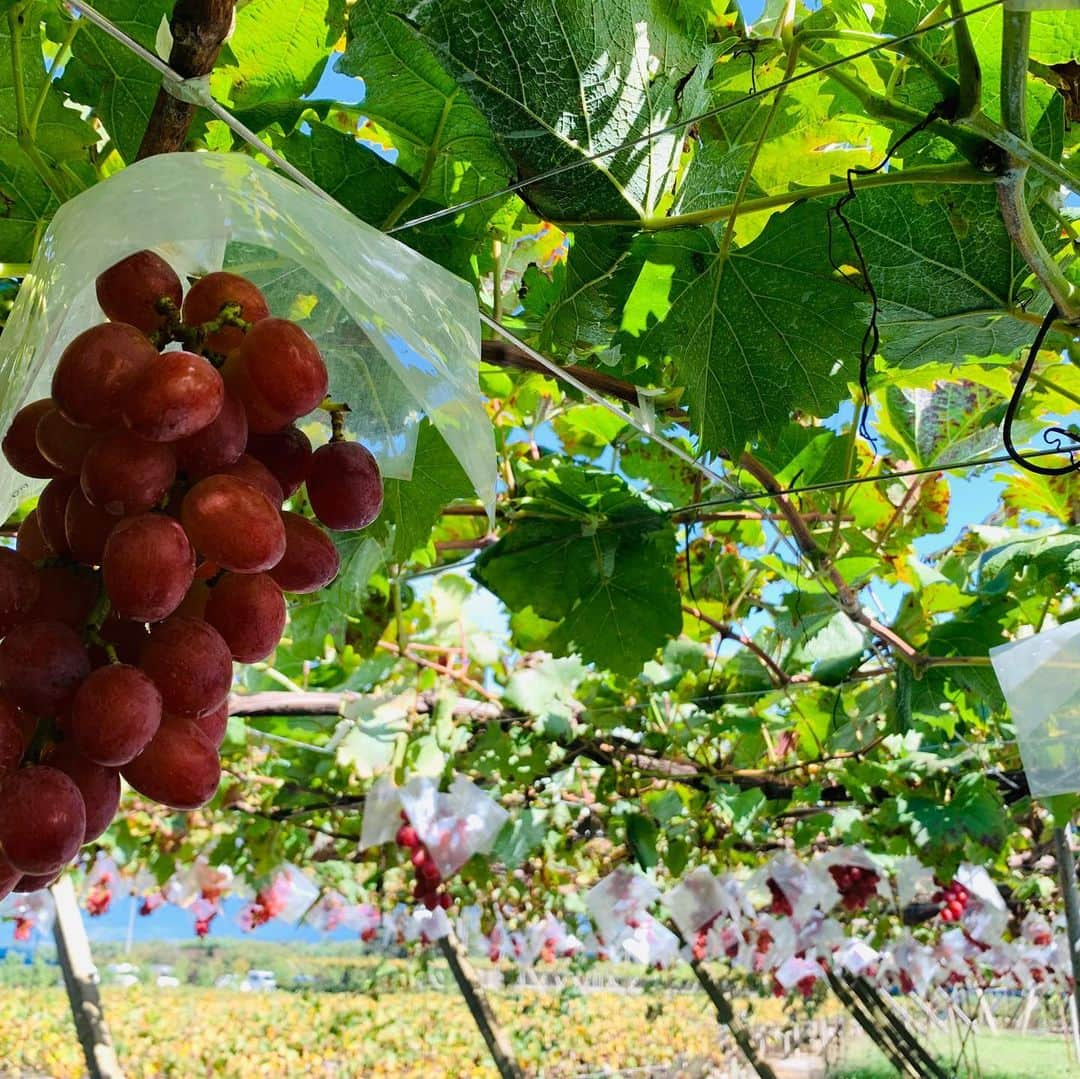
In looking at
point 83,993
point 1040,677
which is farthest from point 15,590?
point 83,993

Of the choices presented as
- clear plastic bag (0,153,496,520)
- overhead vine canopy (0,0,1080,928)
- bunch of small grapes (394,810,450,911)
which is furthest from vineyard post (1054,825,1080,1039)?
clear plastic bag (0,153,496,520)

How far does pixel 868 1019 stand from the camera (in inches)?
428

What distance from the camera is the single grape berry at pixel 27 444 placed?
50 centimetres

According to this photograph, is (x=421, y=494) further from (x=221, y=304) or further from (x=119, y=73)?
(x=221, y=304)

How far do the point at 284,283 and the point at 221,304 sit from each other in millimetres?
132

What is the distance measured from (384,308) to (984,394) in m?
1.13

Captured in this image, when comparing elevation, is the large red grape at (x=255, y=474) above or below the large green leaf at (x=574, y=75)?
below

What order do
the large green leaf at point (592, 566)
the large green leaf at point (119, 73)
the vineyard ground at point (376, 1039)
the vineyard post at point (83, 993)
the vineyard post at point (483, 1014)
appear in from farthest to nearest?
1. the vineyard ground at point (376, 1039)
2. the vineyard post at point (483, 1014)
3. the vineyard post at point (83, 993)
4. the large green leaf at point (592, 566)
5. the large green leaf at point (119, 73)

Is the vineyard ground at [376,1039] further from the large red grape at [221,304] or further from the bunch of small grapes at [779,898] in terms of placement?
the large red grape at [221,304]

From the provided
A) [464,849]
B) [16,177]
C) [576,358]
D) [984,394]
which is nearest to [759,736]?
[464,849]

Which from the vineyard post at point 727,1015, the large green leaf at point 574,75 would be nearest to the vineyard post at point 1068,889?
the large green leaf at point 574,75

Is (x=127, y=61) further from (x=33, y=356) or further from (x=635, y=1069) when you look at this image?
(x=635, y=1069)

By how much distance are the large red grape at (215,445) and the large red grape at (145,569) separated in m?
0.04

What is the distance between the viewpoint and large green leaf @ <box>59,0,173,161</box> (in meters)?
0.73
